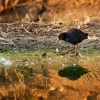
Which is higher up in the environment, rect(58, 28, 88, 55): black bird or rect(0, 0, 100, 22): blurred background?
rect(0, 0, 100, 22): blurred background

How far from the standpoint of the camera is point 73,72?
9.41m

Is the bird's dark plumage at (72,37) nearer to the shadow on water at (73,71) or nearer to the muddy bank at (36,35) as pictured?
the muddy bank at (36,35)

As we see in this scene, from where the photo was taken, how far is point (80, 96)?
7.44 m

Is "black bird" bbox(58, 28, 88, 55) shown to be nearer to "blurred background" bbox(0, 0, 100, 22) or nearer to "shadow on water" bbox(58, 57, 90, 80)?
"shadow on water" bbox(58, 57, 90, 80)

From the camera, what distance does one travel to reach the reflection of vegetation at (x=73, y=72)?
9023mm

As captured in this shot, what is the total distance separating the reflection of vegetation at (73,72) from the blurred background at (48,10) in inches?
215

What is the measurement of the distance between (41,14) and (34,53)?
4.14 meters

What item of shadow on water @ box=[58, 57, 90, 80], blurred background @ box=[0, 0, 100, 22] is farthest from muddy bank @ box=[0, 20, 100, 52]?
shadow on water @ box=[58, 57, 90, 80]

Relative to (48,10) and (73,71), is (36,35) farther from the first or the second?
(73,71)

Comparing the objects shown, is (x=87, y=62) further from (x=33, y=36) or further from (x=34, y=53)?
(x=33, y=36)

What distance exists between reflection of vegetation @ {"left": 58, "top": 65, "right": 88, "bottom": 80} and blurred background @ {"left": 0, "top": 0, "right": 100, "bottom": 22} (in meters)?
5.47

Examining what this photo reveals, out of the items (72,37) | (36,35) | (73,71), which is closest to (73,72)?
(73,71)

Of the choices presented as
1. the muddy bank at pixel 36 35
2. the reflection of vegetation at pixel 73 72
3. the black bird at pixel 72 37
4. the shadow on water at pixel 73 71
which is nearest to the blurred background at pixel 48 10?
the muddy bank at pixel 36 35

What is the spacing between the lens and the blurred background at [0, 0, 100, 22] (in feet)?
49.2
